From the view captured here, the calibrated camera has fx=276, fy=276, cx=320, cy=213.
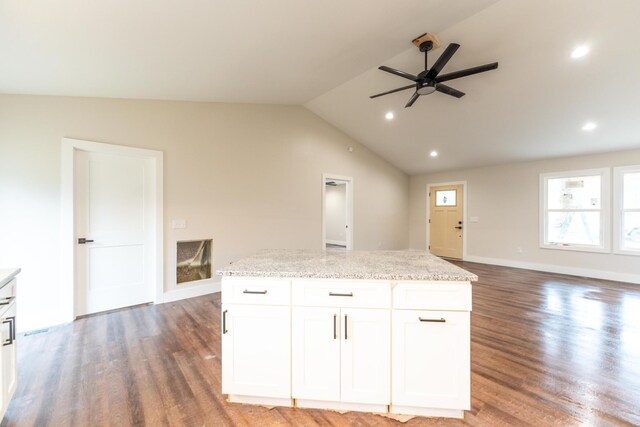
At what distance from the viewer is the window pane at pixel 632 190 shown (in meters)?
4.79

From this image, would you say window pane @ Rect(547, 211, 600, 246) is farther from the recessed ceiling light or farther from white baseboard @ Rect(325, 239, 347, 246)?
white baseboard @ Rect(325, 239, 347, 246)

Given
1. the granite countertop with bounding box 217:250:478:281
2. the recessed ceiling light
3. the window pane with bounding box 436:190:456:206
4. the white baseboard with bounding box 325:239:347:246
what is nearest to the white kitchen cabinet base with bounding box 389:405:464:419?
the granite countertop with bounding box 217:250:478:281

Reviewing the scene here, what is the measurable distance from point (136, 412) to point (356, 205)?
5.18m

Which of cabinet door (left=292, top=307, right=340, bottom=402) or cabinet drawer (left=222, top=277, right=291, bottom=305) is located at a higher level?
cabinet drawer (left=222, top=277, right=291, bottom=305)

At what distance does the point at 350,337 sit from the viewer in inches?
65.5

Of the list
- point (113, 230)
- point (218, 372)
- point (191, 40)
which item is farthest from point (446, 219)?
point (113, 230)

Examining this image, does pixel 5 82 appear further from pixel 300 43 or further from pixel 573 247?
pixel 573 247

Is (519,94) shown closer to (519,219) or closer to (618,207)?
(618,207)

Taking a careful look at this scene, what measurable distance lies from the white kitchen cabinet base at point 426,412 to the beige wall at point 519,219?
Answer: 553 centimetres

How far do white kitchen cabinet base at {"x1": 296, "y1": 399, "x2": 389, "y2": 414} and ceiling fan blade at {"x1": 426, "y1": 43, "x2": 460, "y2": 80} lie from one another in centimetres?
293

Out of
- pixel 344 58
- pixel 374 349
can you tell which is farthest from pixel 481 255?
pixel 374 349

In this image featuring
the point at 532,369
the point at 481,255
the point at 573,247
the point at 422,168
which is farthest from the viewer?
the point at 422,168

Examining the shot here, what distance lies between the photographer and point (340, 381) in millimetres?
1682

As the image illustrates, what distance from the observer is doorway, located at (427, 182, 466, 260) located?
709cm
